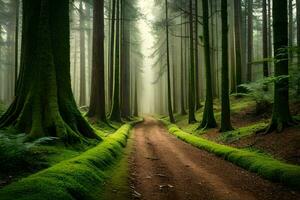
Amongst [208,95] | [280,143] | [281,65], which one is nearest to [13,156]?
[280,143]

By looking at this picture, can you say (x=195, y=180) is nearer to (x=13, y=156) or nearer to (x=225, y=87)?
(x=13, y=156)

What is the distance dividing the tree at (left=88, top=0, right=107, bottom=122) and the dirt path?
8501mm

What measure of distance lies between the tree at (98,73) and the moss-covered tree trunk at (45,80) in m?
8.02

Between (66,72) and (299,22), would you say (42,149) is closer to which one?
(66,72)

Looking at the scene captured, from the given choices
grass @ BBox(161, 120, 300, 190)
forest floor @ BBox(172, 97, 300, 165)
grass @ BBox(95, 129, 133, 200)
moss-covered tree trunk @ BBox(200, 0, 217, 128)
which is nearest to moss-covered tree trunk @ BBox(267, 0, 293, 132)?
forest floor @ BBox(172, 97, 300, 165)

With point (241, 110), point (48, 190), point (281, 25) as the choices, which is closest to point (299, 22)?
point (241, 110)

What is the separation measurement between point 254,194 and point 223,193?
26.9 inches

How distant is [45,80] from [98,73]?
33.6 ft

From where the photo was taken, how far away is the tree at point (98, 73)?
2045 centimetres

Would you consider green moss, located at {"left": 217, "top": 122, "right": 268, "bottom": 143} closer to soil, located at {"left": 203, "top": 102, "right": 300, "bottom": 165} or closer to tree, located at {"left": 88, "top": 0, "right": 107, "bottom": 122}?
soil, located at {"left": 203, "top": 102, "right": 300, "bottom": 165}

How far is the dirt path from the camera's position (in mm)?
7184

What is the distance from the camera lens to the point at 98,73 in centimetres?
2105

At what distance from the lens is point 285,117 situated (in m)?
12.3

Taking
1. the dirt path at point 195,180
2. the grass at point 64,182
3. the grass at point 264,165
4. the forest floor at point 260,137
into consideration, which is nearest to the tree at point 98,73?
the forest floor at point 260,137
